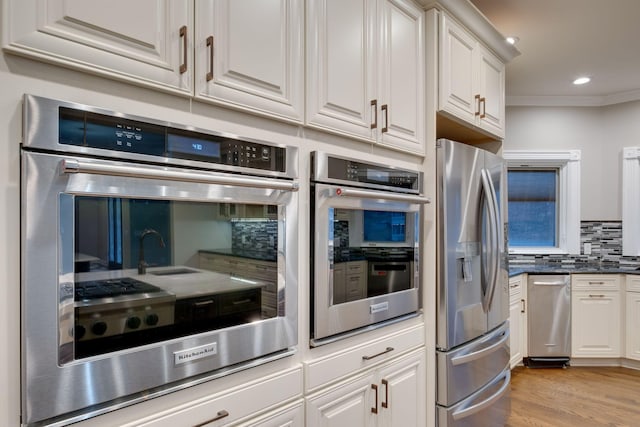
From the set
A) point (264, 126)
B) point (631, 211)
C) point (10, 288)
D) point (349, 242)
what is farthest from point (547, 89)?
point (10, 288)

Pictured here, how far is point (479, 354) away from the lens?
82.4 inches

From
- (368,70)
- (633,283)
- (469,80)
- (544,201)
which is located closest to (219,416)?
(368,70)

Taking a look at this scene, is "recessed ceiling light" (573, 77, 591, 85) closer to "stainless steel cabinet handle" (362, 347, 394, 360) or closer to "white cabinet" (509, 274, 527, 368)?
"white cabinet" (509, 274, 527, 368)

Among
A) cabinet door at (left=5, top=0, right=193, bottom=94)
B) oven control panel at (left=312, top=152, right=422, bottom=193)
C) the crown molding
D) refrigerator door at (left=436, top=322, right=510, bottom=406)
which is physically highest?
the crown molding

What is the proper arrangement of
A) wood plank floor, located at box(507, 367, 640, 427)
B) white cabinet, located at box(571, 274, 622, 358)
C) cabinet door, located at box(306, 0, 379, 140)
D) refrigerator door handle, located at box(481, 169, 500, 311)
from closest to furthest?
cabinet door, located at box(306, 0, 379, 140), refrigerator door handle, located at box(481, 169, 500, 311), wood plank floor, located at box(507, 367, 640, 427), white cabinet, located at box(571, 274, 622, 358)

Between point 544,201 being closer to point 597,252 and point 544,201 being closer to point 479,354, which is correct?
point 597,252

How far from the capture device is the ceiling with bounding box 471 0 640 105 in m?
2.40

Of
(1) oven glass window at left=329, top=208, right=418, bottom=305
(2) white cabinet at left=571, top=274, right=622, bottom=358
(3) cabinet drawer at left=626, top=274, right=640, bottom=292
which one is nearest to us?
(1) oven glass window at left=329, top=208, right=418, bottom=305

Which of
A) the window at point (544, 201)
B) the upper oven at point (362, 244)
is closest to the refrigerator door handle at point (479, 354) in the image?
the upper oven at point (362, 244)

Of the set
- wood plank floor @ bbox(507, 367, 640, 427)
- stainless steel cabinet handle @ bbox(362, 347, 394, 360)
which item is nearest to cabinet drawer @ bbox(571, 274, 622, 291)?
wood plank floor @ bbox(507, 367, 640, 427)

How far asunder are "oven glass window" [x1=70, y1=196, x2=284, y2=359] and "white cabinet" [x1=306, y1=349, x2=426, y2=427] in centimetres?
43

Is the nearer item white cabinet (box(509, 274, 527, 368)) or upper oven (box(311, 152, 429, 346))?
upper oven (box(311, 152, 429, 346))

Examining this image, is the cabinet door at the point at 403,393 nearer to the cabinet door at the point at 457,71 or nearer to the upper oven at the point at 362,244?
the upper oven at the point at 362,244

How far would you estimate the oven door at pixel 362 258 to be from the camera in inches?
54.2
